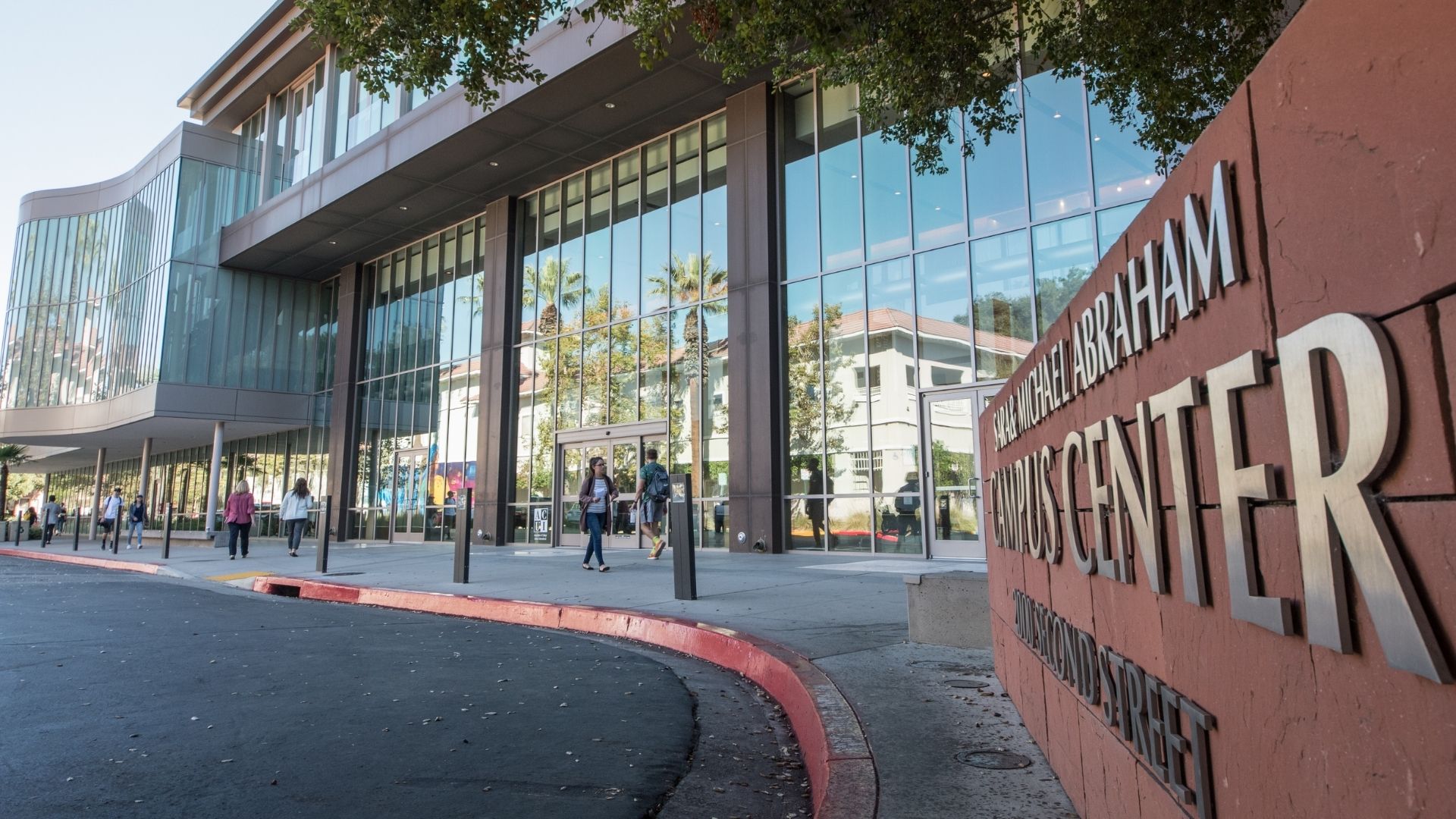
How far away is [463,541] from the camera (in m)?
11.5

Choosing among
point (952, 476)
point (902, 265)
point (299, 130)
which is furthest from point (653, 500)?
point (299, 130)

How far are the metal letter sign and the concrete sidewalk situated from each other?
74.2 inches

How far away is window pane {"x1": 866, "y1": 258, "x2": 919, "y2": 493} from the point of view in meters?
15.2

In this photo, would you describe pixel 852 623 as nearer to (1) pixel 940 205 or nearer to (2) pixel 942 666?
(2) pixel 942 666

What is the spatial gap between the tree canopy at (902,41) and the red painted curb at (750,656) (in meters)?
5.23

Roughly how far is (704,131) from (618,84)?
2.50 m

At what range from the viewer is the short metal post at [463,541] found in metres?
11.4

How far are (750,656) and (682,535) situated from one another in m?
2.86

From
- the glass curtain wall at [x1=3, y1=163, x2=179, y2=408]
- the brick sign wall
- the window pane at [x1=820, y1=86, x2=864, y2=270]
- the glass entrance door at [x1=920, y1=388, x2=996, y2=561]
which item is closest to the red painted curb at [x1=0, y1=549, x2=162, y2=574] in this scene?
the glass curtain wall at [x1=3, y1=163, x2=179, y2=408]

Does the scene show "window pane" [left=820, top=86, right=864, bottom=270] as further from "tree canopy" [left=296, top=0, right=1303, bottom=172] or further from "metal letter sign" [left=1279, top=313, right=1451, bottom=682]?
"metal letter sign" [left=1279, top=313, right=1451, bottom=682]

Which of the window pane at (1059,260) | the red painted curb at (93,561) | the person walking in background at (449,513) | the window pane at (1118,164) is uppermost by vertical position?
the window pane at (1118,164)

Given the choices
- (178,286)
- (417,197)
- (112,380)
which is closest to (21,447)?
(112,380)

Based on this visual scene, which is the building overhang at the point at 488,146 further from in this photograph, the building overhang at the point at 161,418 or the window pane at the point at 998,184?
the building overhang at the point at 161,418

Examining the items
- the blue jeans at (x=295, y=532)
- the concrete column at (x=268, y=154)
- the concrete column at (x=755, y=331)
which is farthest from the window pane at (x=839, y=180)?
the concrete column at (x=268, y=154)
